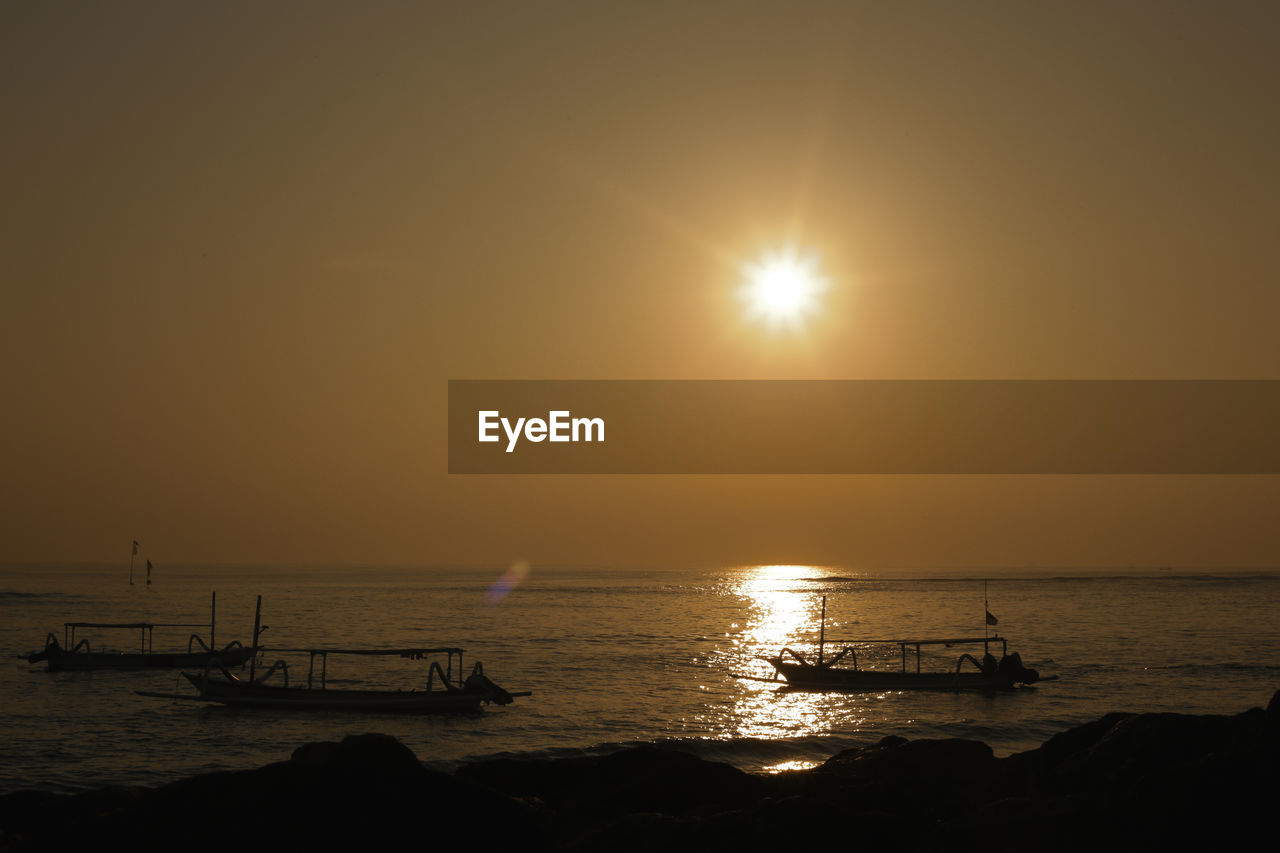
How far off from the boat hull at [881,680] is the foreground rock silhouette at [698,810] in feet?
140

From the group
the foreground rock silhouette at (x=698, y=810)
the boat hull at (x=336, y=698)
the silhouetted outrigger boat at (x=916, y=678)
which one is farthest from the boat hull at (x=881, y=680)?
the foreground rock silhouette at (x=698, y=810)

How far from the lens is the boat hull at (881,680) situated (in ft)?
214

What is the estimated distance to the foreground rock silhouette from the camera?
639 inches

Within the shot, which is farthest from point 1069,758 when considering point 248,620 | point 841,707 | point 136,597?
point 136,597

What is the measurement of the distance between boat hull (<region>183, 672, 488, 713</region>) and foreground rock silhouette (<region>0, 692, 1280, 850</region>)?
101 feet

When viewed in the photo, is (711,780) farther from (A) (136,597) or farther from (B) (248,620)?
(A) (136,597)

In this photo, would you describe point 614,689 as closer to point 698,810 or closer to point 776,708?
point 776,708

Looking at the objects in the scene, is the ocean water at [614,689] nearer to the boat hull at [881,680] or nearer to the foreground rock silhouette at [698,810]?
the boat hull at [881,680]

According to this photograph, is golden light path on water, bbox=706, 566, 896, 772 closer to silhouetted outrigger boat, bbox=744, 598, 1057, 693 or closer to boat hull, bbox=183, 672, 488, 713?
silhouetted outrigger boat, bbox=744, 598, 1057, 693

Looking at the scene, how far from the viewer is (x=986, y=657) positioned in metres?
65.3

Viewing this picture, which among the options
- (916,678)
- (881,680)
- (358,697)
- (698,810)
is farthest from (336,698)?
(698,810)

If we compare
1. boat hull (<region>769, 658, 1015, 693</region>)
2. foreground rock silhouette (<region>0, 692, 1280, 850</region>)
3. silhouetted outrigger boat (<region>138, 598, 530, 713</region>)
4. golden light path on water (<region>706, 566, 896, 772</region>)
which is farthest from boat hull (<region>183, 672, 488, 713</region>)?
foreground rock silhouette (<region>0, 692, 1280, 850</region>)

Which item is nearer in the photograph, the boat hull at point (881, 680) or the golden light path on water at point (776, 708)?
the golden light path on water at point (776, 708)

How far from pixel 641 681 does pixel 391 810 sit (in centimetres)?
5306
